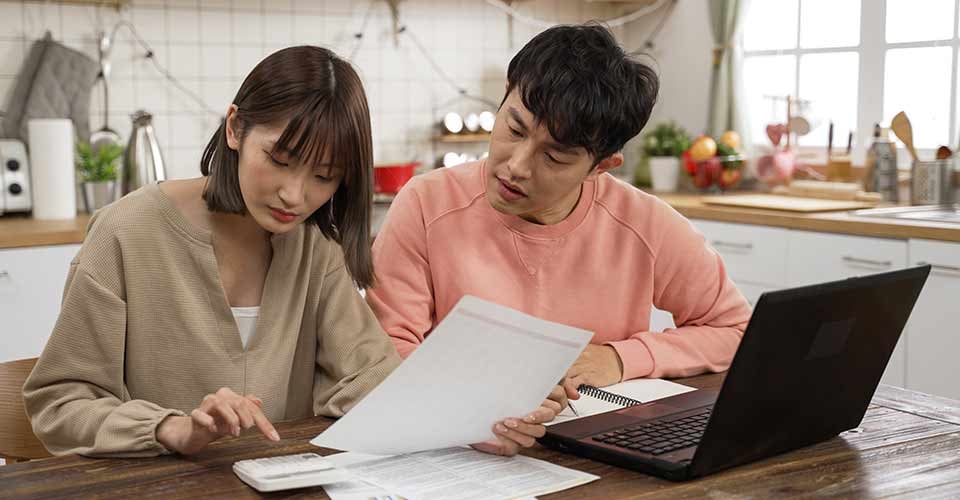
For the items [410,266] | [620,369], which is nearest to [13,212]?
[410,266]

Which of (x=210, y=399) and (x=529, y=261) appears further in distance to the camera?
(x=529, y=261)

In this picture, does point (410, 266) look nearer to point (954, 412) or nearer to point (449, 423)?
point (449, 423)

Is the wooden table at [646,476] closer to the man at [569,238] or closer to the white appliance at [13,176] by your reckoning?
the man at [569,238]

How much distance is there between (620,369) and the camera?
1.54 metres

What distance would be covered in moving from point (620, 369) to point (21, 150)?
6.97 feet

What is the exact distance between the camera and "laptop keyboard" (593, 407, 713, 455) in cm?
116

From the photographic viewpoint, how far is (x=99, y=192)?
3104 millimetres

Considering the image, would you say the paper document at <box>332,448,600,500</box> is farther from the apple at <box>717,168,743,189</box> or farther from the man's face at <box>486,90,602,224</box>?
the apple at <box>717,168,743,189</box>

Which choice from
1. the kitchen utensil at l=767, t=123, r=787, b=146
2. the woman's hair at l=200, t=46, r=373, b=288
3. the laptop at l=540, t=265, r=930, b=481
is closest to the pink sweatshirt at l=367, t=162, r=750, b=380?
the woman's hair at l=200, t=46, r=373, b=288

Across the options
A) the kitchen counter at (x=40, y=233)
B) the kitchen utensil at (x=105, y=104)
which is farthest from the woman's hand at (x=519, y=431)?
the kitchen utensil at (x=105, y=104)

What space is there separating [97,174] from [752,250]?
6.16 ft

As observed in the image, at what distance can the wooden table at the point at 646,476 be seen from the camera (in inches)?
41.7

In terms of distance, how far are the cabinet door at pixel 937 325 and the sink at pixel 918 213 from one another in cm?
24

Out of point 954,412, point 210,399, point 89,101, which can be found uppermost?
point 89,101
